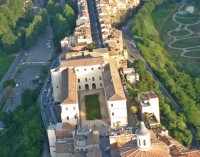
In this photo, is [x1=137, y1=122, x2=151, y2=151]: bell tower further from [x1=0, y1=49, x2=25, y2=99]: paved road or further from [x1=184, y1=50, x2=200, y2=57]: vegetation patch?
[x1=184, y1=50, x2=200, y2=57]: vegetation patch

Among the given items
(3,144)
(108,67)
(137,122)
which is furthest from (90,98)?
(3,144)

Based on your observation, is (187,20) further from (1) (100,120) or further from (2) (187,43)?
(1) (100,120)

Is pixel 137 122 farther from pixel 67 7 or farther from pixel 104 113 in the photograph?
pixel 67 7

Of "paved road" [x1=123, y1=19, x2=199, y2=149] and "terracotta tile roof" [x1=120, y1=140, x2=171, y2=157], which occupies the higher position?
"terracotta tile roof" [x1=120, y1=140, x2=171, y2=157]

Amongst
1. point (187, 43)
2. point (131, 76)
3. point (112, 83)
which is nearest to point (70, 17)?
point (187, 43)

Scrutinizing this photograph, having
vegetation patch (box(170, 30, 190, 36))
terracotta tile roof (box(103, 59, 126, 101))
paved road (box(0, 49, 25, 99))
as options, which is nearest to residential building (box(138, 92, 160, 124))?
terracotta tile roof (box(103, 59, 126, 101))

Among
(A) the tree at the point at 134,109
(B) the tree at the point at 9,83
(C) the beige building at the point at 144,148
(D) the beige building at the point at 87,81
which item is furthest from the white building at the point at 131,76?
(B) the tree at the point at 9,83
